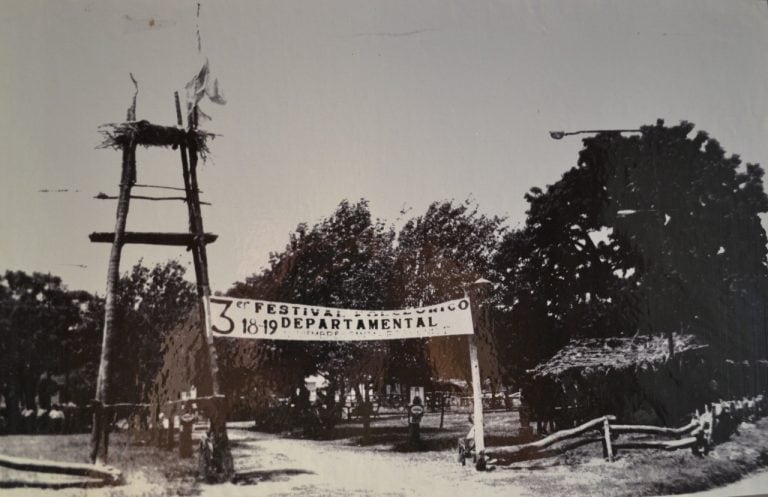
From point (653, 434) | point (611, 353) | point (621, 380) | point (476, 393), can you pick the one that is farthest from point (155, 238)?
point (653, 434)

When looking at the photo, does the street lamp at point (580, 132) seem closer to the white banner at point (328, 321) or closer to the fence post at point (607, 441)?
the white banner at point (328, 321)

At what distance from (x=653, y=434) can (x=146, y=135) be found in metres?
3.81

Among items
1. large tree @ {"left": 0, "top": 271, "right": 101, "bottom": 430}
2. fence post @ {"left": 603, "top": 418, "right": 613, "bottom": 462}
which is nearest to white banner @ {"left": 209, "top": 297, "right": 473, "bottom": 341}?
large tree @ {"left": 0, "top": 271, "right": 101, "bottom": 430}

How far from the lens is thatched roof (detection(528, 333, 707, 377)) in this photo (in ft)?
15.3

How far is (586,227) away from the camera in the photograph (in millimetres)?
4949

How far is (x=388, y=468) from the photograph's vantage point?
4062 millimetres

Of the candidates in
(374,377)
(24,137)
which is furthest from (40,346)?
(374,377)

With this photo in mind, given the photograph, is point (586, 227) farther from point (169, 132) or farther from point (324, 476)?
point (169, 132)

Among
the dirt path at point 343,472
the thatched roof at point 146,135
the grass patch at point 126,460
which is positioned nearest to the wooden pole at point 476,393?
the dirt path at point 343,472

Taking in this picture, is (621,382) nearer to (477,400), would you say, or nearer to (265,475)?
(477,400)

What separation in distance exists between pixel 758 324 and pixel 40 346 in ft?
A: 16.0

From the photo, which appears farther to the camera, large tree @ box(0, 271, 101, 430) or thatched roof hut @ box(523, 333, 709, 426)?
thatched roof hut @ box(523, 333, 709, 426)

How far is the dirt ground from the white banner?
1.73ft

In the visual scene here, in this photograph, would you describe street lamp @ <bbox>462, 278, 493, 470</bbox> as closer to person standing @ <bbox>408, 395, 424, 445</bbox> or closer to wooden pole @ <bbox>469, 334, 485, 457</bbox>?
wooden pole @ <bbox>469, 334, 485, 457</bbox>
